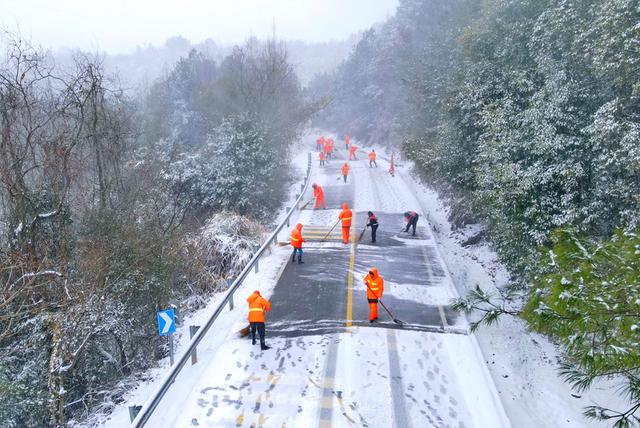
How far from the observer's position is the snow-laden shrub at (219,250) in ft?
53.4

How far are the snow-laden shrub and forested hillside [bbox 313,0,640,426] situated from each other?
865 centimetres

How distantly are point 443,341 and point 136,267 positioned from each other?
324 inches

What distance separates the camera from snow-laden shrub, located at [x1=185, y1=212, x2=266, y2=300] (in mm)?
16280

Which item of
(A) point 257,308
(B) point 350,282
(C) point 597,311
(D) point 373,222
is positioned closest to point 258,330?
(A) point 257,308

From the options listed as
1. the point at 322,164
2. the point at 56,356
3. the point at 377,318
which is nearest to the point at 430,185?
the point at 322,164

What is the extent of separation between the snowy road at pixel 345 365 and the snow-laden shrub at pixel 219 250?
114 inches

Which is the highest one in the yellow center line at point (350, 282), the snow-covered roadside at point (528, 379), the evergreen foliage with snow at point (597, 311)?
the evergreen foliage with snow at point (597, 311)

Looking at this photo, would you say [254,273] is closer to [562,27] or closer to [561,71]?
[561,71]

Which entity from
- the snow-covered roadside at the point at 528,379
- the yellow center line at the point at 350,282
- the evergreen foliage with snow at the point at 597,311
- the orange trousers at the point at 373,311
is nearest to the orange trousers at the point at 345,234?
the yellow center line at the point at 350,282

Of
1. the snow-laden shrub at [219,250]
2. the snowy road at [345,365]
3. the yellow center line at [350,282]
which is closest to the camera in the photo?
the snowy road at [345,365]

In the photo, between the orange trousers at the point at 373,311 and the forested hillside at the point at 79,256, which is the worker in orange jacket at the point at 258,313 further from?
the forested hillside at the point at 79,256

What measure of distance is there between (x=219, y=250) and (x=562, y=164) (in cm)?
1213

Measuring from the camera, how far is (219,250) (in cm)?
1806

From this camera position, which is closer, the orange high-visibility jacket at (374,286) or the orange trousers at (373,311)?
the orange high-visibility jacket at (374,286)
